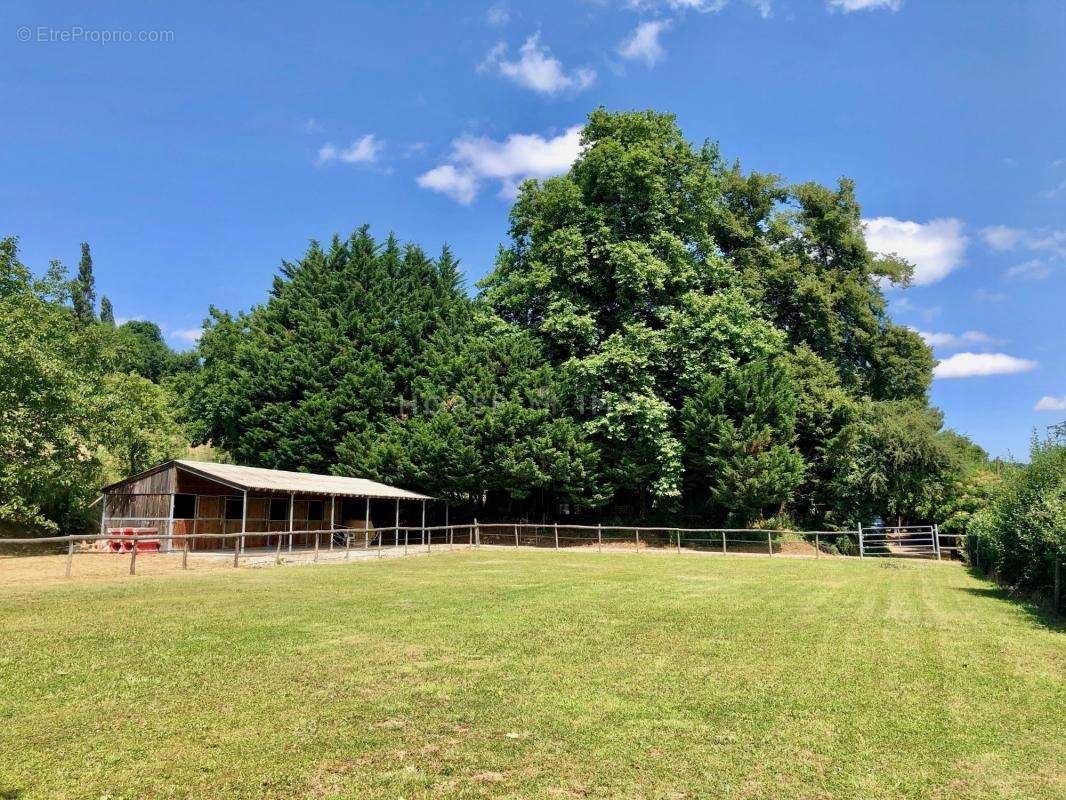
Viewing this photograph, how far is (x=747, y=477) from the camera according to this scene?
27.4m

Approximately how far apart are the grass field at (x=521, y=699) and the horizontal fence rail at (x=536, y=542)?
41.9 feet

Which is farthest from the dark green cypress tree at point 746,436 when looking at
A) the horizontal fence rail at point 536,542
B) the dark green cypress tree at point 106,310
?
the dark green cypress tree at point 106,310

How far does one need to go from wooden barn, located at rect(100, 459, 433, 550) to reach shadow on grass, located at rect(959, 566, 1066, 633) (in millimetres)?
17413

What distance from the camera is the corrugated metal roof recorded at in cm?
2241

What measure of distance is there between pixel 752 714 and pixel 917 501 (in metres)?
27.5

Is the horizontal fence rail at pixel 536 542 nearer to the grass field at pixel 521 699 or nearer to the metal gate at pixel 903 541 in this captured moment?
the metal gate at pixel 903 541

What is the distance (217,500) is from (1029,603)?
26393 mm

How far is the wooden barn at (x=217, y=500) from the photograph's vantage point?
23.3 m

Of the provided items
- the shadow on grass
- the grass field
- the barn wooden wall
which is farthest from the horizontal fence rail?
the grass field

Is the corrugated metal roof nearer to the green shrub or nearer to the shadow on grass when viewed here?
the shadow on grass

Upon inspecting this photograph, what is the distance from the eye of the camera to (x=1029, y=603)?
496 inches

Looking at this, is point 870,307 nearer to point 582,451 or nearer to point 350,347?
point 582,451

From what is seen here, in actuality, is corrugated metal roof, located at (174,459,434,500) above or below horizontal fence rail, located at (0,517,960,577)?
above

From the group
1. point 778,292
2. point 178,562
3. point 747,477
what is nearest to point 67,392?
point 178,562
